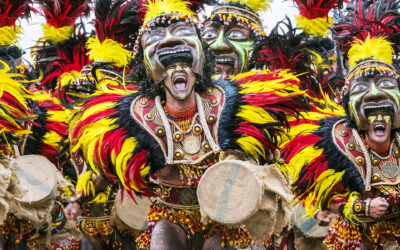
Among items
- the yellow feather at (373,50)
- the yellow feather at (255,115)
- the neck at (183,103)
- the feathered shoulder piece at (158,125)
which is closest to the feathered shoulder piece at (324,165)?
the yellow feather at (373,50)

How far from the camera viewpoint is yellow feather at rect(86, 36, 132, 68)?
8.53 m

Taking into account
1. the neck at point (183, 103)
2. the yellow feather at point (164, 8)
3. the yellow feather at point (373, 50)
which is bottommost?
the neck at point (183, 103)

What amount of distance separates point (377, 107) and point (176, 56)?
1.87 metres

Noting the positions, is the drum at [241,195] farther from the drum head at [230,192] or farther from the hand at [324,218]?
the hand at [324,218]

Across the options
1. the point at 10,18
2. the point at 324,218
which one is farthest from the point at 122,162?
the point at 324,218

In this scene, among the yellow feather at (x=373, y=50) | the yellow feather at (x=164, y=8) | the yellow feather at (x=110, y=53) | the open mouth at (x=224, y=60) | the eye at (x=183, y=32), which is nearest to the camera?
the eye at (x=183, y=32)

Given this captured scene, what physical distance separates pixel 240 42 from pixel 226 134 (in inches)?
111

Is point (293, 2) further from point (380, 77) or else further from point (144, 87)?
point (144, 87)

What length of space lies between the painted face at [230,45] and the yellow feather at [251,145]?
2.56m

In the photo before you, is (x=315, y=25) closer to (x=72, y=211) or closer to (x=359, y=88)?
(x=359, y=88)

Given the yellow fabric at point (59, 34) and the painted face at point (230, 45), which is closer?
the painted face at point (230, 45)

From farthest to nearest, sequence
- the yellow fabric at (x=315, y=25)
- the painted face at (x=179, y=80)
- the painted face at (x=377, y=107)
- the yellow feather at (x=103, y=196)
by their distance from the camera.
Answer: the yellow fabric at (x=315, y=25) → the yellow feather at (x=103, y=196) → the painted face at (x=377, y=107) → the painted face at (x=179, y=80)

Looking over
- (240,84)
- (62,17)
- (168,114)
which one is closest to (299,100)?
(240,84)

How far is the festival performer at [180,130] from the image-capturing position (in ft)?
21.5
